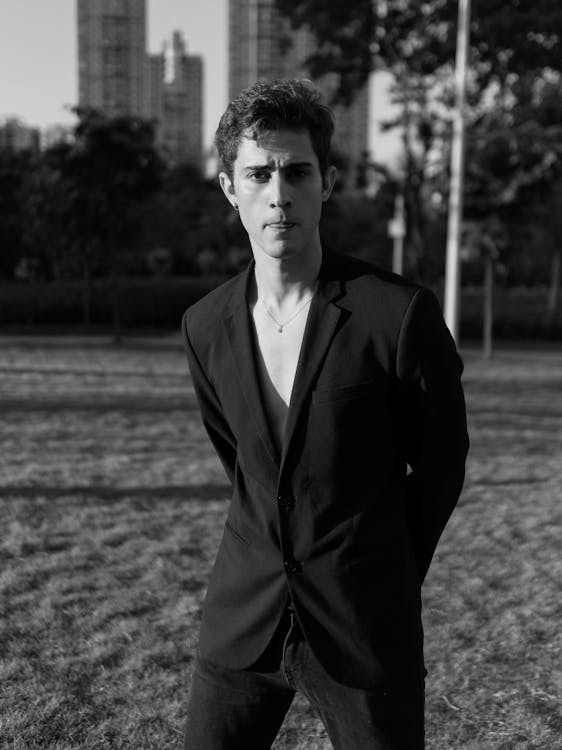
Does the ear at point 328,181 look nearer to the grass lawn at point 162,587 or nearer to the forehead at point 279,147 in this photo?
the forehead at point 279,147

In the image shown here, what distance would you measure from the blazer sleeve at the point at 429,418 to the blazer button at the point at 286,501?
0.96 feet

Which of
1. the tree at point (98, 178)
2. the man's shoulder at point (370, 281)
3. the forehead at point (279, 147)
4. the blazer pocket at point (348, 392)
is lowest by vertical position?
the blazer pocket at point (348, 392)

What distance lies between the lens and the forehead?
200 cm

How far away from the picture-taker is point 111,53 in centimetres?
10350

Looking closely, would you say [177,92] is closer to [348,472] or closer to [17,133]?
[17,133]

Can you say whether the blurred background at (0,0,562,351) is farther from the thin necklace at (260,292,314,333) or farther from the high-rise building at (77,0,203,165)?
the high-rise building at (77,0,203,165)

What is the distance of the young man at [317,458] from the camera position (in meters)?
1.98

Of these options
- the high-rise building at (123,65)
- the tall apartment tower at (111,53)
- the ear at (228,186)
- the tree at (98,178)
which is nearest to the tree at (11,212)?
the tree at (98,178)

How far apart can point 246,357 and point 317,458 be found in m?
0.29

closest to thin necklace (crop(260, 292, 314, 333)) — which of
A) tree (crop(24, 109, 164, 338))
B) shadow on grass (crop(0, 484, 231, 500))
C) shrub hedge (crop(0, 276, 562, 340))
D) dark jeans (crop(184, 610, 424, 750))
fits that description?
dark jeans (crop(184, 610, 424, 750))

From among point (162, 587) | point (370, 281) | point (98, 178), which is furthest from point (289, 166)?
point (98, 178)

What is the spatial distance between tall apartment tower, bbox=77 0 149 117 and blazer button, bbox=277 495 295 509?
105m

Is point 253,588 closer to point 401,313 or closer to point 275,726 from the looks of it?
point 275,726

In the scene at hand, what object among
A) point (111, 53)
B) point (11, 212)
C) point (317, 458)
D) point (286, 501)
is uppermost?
point (111, 53)
